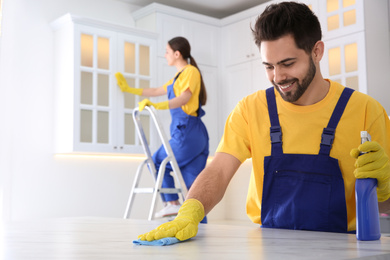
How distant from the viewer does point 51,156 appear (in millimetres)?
4457

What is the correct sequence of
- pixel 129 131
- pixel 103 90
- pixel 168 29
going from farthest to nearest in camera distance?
pixel 168 29 → pixel 129 131 → pixel 103 90

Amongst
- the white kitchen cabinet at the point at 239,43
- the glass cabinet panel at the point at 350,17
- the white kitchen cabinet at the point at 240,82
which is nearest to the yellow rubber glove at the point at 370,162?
the glass cabinet panel at the point at 350,17

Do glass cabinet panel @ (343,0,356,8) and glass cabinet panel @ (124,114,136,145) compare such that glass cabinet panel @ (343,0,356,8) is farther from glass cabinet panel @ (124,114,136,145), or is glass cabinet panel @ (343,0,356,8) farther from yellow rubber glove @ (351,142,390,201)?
yellow rubber glove @ (351,142,390,201)

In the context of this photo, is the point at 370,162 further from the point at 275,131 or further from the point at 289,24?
the point at 289,24

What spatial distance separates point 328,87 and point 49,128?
132 inches

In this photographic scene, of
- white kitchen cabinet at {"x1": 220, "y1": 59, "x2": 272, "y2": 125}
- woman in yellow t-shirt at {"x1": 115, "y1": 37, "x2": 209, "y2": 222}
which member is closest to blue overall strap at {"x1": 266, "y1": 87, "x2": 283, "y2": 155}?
woman in yellow t-shirt at {"x1": 115, "y1": 37, "x2": 209, "y2": 222}

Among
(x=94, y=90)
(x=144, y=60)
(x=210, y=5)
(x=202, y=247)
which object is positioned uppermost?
(x=210, y=5)

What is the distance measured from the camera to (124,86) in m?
4.45

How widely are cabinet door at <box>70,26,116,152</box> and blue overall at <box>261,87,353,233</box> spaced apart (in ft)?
9.68

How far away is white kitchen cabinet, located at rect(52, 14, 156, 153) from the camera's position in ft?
13.9

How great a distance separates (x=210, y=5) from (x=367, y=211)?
4.54m

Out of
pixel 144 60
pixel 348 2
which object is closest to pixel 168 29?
pixel 144 60

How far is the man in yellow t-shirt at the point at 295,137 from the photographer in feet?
4.70

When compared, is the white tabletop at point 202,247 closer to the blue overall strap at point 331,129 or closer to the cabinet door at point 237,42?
the blue overall strap at point 331,129
